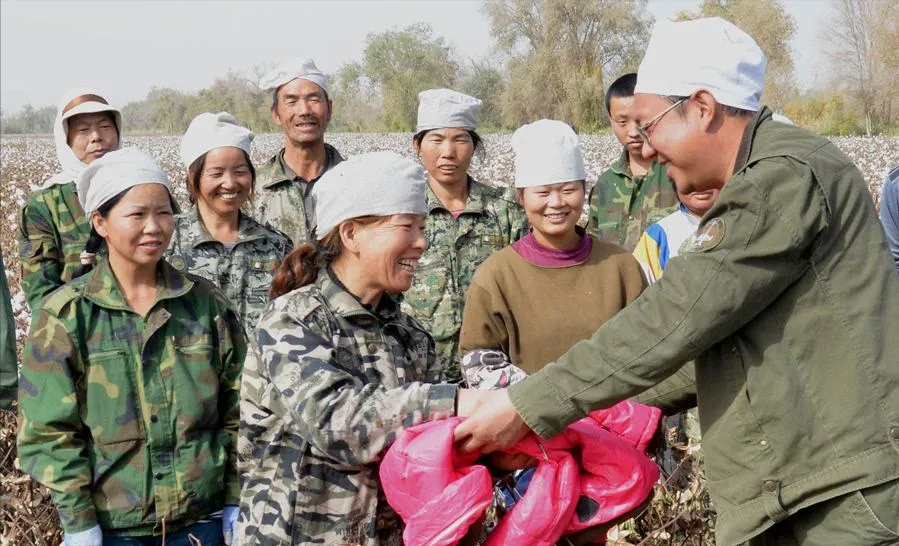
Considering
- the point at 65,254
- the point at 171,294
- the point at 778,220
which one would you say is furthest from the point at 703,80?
the point at 65,254

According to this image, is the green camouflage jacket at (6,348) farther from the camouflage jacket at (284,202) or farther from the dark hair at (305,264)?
the camouflage jacket at (284,202)

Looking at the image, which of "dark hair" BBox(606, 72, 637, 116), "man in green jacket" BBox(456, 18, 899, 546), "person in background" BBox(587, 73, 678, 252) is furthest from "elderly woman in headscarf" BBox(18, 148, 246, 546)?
"dark hair" BBox(606, 72, 637, 116)

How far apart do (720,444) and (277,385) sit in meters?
1.08

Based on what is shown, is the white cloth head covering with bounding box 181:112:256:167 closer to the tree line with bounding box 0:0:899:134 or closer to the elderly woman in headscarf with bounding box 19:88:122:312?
the elderly woman in headscarf with bounding box 19:88:122:312

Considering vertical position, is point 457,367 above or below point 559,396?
→ below

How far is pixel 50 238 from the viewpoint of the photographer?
4.80m

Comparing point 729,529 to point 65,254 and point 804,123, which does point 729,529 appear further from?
point 804,123

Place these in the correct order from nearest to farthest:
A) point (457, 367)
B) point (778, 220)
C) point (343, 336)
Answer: point (778, 220), point (343, 336), point (457, 367)

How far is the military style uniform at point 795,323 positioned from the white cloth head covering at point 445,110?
8.82 ft

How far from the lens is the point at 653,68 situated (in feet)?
7.96

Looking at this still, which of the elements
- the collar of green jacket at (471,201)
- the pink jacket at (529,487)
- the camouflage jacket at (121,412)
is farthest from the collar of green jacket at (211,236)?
the pink jacket at (529,487)

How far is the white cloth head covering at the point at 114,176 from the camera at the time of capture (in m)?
3.34

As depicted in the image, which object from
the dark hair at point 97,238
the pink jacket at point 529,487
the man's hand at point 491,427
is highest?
the dark hair at point 97,238

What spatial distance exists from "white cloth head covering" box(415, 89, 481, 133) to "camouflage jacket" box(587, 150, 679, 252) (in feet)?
2.87
